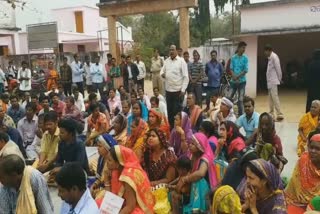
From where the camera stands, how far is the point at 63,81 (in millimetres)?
12250

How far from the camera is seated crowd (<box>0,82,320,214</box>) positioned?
287 cm

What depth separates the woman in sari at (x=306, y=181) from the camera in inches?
141

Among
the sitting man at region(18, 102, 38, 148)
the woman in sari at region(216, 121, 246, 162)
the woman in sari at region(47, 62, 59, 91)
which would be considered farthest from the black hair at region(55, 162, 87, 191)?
the woman in sari at region(47, 62, 59, 91)

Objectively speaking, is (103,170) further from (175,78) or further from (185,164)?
(175,78)

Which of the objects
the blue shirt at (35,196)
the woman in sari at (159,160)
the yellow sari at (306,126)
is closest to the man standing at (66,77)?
the yellow sari at (306,126)

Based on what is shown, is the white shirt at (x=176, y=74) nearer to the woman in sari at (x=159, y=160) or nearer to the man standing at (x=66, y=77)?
the woman in sari at (x=159, y=160)

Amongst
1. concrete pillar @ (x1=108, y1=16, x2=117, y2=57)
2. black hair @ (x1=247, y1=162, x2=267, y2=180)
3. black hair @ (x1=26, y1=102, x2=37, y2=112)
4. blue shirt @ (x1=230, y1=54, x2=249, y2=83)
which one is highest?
concrete pillar @ (x1=108, y1=16, x2=117, y2=57)

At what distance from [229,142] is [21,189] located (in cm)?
243

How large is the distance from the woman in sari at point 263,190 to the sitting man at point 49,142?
121 inches

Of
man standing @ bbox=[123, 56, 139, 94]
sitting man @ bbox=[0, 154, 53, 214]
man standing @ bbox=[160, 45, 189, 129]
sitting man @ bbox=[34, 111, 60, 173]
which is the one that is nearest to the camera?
sitting man @ bbox=[0, 154, 53, 214]

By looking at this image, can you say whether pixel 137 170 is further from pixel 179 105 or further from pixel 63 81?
pixel 63 81

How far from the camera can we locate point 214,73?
938cm

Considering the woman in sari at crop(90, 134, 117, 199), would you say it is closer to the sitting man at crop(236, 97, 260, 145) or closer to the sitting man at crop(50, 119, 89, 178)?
the sitting man at crop(50, 119, 89, 178)

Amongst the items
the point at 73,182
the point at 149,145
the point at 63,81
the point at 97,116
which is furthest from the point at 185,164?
the point at 63,81
